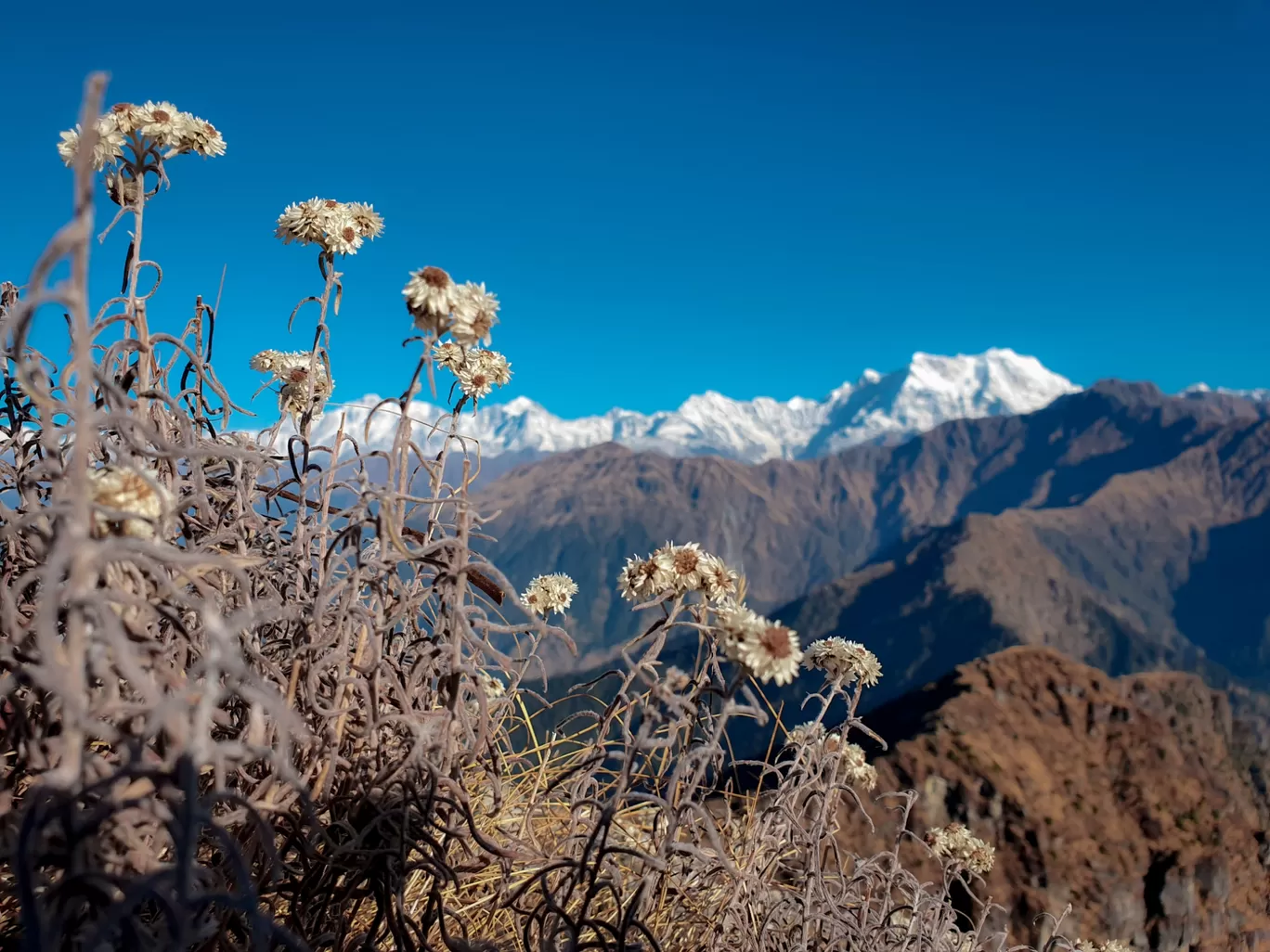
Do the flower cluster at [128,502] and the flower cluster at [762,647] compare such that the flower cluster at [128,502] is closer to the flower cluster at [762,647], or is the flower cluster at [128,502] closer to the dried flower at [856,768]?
the flower cluster at [762,647]

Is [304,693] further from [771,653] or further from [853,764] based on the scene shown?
[853,764]

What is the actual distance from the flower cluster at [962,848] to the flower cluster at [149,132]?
171 inches

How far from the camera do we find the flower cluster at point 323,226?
113 inches

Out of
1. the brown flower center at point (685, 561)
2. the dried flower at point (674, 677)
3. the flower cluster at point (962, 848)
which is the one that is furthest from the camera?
the flower cluster at point (962, 848)

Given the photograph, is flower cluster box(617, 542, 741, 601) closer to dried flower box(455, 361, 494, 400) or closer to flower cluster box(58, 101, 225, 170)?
dried flower box(455, 361, 494, 400)

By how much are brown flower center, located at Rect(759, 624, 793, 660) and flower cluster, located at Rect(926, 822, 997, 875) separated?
2.61 metres

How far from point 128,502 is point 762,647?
1.39 meters

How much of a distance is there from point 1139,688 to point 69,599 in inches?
1271

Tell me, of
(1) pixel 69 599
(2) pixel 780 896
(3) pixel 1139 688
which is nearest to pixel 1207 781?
(3) pixel 1139 688

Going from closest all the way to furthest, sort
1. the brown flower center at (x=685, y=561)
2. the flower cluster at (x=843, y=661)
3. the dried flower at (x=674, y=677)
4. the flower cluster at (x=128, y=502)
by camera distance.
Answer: the flower cluster at (x=128, y=502), the dried flower at (x=674, y=677), the brown flower center at (x=685, y=561), the flower cluster at (x=843, y=661)

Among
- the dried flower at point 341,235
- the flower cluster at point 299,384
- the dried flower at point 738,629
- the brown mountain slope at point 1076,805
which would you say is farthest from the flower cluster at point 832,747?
the brown mountain slope at point 1076,805

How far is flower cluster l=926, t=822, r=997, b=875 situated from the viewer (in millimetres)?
4047

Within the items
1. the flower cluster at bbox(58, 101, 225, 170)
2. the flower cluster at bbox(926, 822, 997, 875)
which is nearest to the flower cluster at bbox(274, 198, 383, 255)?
the flower cluster at bbox(58, 101, 225, 170)

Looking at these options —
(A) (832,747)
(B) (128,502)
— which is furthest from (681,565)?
(B) (128,502)
